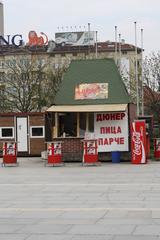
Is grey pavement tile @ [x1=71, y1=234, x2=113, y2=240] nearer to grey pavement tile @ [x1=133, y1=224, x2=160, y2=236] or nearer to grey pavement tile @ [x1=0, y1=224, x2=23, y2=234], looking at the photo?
grey pavement tile @ [x1=133, y1=224, x2=160, y2=236]

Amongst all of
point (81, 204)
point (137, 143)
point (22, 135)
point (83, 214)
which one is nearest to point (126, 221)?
point (83, 214)

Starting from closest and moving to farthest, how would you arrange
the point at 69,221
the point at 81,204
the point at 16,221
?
the point at 69,221 → the point at 16,221 → the point at 81,204

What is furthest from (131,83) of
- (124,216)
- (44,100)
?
(124,216)

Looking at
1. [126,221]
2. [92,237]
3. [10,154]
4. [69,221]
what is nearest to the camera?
[92,237]

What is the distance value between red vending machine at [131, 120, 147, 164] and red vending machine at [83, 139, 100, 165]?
170cm

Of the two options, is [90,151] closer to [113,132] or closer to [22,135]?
[113,132]

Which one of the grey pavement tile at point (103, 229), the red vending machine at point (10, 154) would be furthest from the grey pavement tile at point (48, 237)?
the red vending machine at point (10, 154)

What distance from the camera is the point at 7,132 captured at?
3412 cm

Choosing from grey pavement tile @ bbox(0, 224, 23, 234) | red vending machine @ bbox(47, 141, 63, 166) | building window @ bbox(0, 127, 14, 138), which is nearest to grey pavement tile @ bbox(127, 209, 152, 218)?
grey pavement tile @ bbox(0, 224, 23, 234)

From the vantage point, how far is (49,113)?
97.5 ft

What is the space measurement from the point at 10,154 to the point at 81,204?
1408 cm

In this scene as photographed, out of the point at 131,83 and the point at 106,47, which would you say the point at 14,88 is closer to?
the point at 131,83

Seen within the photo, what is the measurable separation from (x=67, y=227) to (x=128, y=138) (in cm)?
1810

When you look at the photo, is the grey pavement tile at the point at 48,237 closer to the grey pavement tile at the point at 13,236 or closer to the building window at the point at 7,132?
the grey pavement tile at the point at 13,236
